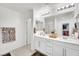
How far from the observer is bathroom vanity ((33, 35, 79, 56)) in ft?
4.01

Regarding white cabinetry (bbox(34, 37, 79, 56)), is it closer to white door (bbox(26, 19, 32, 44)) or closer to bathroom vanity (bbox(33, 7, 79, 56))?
bathroom vanity (bbox(33, 7, 79, 56))

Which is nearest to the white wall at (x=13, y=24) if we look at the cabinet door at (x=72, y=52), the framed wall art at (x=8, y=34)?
the framed wall art at (x=8, y=34)

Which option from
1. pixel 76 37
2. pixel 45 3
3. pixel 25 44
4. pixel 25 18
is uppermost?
pixel 45 3

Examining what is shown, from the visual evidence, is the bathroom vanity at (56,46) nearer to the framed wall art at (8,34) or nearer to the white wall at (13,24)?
the white wall at (13,24)

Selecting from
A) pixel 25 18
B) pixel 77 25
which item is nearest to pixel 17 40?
pixel 25 18

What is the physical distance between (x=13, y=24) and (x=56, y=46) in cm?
86

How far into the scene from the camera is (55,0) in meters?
1.34

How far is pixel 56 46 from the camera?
133cm

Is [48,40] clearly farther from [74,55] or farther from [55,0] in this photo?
[55,0]

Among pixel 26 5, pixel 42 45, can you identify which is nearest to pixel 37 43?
pixel 42 45

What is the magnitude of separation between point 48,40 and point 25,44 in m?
0.44

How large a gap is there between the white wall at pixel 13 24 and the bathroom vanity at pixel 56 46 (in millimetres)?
273

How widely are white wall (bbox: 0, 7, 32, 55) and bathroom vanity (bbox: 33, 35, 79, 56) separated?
27cm

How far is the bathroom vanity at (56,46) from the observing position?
1.22 m
